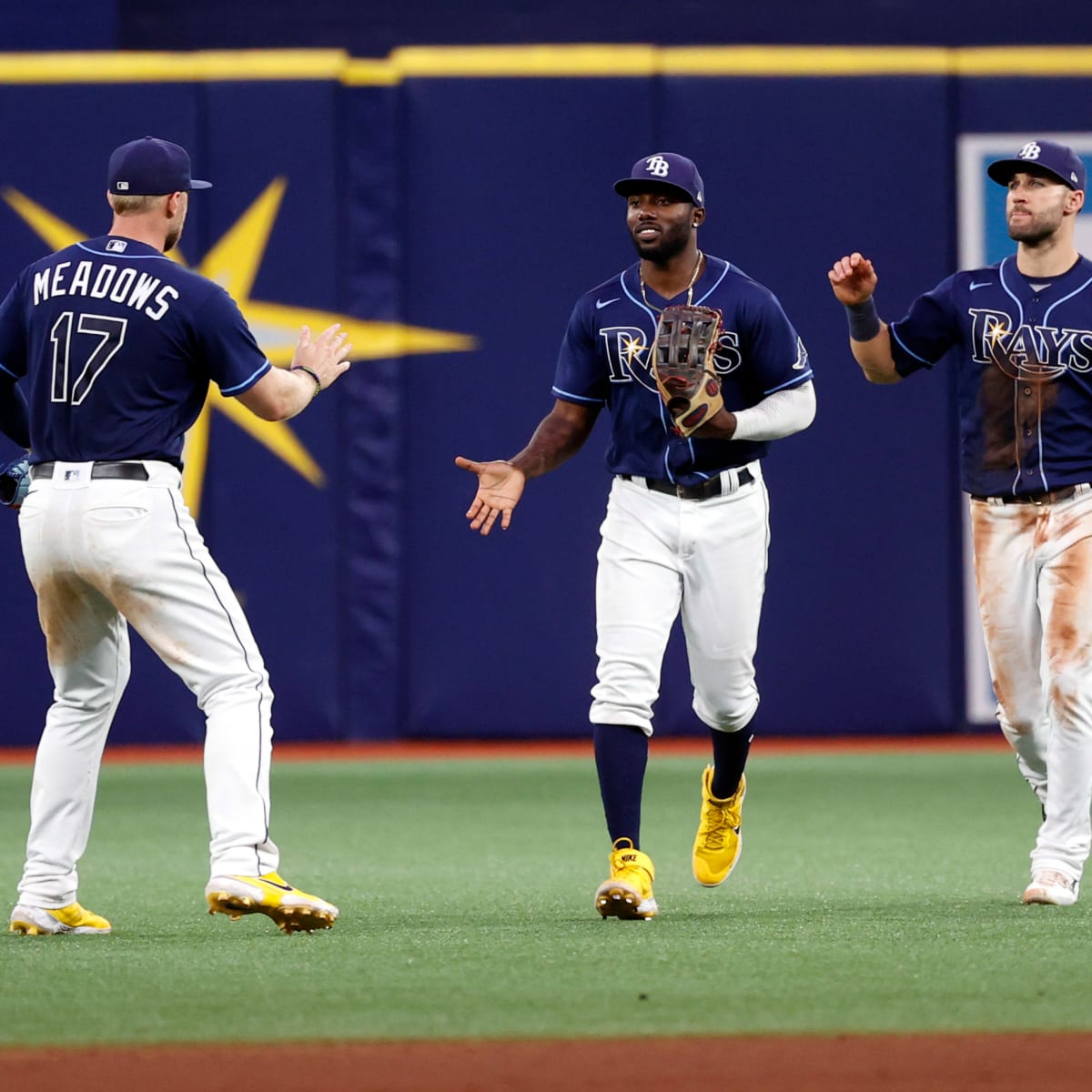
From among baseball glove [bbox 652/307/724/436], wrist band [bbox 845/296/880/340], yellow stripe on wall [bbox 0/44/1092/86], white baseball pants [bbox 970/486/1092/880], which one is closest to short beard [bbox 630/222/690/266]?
baseball glove [bbox 652/307/724/436]

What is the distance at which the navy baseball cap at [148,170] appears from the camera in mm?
5352

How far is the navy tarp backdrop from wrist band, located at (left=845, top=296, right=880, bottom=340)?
17.0ft

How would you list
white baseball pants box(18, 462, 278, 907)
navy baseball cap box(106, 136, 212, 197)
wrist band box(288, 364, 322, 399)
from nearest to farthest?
white baseball pants box(18, 462, 278, 907) < navy baseball cap box(106, 136, 212, 197) < wrist band box(288, 364, 322, 399)

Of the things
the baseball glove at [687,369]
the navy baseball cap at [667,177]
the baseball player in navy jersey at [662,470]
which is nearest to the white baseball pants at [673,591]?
the baseball player in navy jersey at [662,470]

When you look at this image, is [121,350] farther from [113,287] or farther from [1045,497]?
[1045,497]

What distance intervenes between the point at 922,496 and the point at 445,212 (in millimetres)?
3118

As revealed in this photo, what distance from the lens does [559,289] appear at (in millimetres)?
11484

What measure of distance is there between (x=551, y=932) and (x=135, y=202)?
2.20 meters

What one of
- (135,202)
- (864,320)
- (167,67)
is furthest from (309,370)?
(167,67)

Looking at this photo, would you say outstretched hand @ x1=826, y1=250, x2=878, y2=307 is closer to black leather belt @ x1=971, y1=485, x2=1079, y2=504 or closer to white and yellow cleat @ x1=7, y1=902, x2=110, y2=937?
black leather belt @ x1=971, y1=485, x2=1079, y2=504

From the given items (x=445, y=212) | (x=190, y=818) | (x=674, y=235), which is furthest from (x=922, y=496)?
(x=674, y=235)

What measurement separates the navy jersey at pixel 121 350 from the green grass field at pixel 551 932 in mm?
1294

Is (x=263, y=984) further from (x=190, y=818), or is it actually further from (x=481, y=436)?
(x=481, y=436)

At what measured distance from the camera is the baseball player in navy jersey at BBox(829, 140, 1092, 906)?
5848mm
